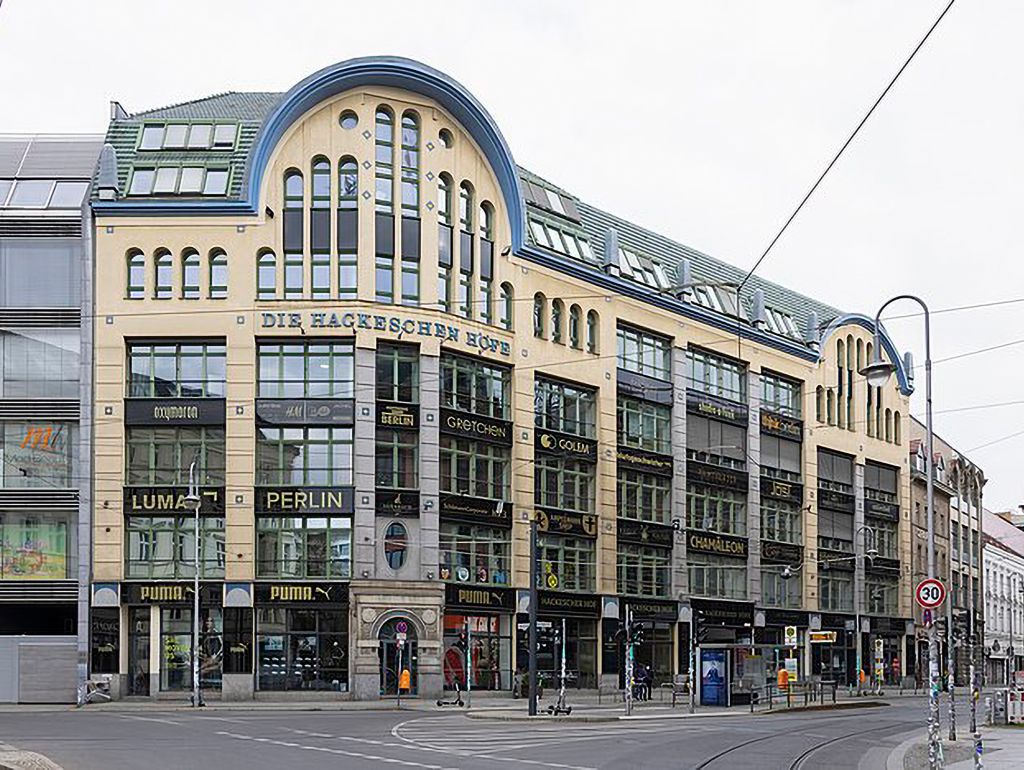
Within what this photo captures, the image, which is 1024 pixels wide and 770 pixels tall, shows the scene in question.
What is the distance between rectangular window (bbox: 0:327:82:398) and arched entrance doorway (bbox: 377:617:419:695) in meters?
14.8

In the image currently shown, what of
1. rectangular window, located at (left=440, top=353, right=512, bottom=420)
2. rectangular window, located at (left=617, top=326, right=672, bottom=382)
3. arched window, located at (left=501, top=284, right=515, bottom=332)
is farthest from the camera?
rectangular window, located at (left=617, top=326, right=672, bottom=382)

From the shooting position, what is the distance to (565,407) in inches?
2756

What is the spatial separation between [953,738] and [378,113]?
34543mm

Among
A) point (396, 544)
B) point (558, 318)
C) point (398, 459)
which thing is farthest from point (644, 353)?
point (396, 544)

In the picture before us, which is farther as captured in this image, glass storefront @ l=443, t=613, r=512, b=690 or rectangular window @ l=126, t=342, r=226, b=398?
glass storefront @ l=443, t=613, r=512, b=690

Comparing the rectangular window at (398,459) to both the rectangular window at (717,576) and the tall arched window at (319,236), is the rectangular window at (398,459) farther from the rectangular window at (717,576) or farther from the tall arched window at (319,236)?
the rectangular window at (717,576)

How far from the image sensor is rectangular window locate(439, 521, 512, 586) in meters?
62.6

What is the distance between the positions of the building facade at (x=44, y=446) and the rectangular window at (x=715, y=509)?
30.6 metres

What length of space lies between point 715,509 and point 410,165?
26.5 meters

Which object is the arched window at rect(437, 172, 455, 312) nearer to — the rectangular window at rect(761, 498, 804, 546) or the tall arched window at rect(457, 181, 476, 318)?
the tall arched window at rect(457, 181, 476, 318)

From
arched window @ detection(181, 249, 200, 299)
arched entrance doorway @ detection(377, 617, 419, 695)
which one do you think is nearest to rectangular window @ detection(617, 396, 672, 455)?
arched entrance doorway @ detection(377, 617, 419, 695)

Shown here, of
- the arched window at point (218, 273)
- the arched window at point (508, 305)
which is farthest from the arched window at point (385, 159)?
the arched window at point (508, 305)

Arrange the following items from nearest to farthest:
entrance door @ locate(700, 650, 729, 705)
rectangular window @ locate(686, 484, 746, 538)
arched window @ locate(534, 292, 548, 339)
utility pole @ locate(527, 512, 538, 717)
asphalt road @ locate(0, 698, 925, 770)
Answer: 1. asphalt road @ locate(0, 698, 925, 770)
2. utility pole @ locate(527, 512, 538, 717)
3. entrance door @ locate(700, 650, 729, 705)
4. arched window @ locate(534, 292, 548, 339)
5. rectangular window @ locate(686, 484, 746, 538)

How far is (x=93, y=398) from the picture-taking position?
59688 mm
